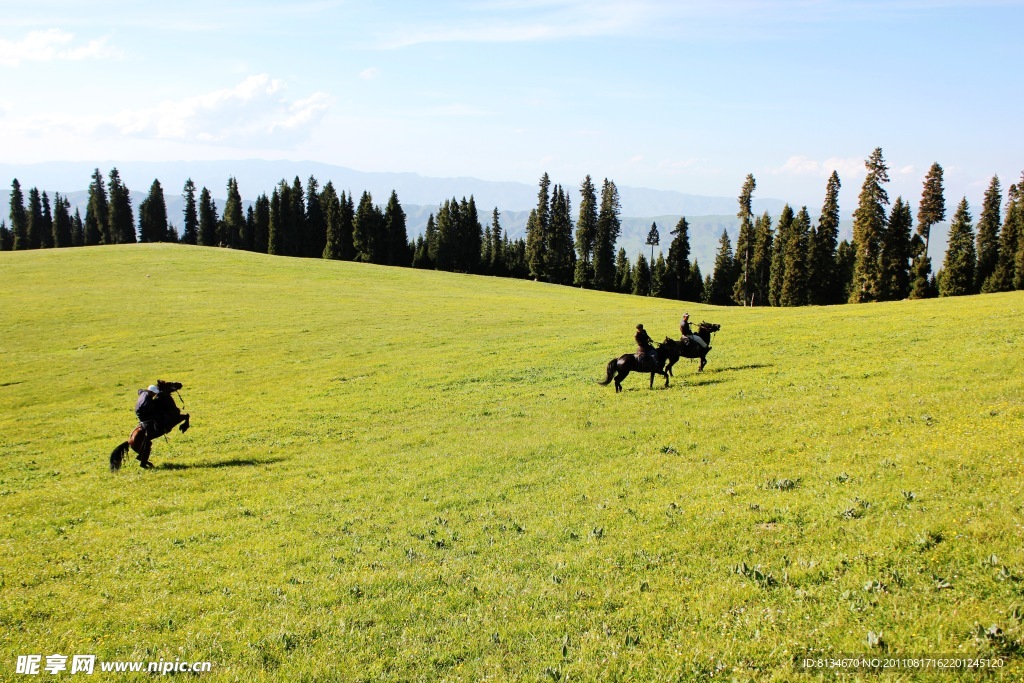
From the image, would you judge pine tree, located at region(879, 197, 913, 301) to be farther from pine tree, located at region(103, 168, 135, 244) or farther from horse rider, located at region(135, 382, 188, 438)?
pine tree, located at region(103, 168, 135, 244)

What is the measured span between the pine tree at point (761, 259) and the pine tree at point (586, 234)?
3124cm

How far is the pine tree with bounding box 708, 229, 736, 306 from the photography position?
4951 inches

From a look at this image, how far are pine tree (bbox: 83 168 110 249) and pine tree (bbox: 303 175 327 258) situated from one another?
50.3 m

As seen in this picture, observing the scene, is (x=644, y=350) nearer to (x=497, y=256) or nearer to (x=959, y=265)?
(x=959, y=265)

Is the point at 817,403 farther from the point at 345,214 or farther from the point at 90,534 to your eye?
the point at 345,214

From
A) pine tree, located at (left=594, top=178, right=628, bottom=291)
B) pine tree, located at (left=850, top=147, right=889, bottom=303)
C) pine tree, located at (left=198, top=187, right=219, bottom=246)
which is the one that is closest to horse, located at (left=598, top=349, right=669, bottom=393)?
pine tree, located at (left=850, top=147, right=889, bottom=303)

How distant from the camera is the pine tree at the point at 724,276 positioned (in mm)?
125750

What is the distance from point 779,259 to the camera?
110 meters

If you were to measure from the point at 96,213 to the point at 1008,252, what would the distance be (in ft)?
599

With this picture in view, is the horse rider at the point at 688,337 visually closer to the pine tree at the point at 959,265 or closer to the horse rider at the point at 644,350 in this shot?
the horse rider at the point at 644,350

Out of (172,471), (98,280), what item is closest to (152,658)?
(172,471)

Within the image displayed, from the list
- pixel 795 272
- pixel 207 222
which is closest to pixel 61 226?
pixel 207 222

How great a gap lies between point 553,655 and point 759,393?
58.4 feet

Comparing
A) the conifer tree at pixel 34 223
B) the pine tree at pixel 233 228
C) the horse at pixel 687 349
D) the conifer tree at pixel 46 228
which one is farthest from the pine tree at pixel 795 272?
the conifer tree at pixel 34 223
